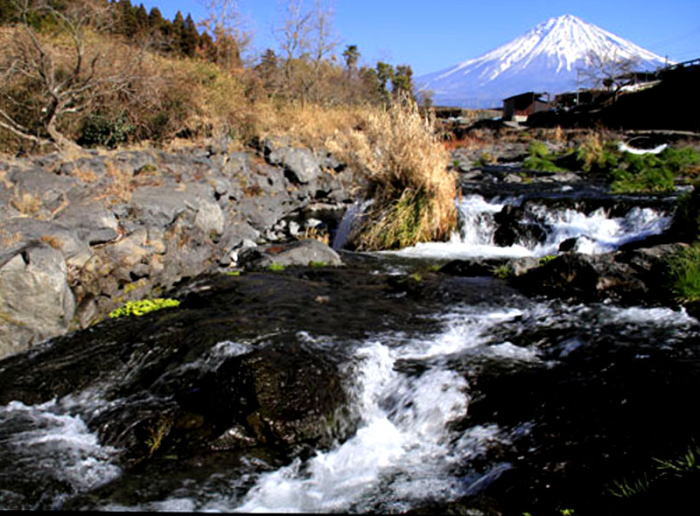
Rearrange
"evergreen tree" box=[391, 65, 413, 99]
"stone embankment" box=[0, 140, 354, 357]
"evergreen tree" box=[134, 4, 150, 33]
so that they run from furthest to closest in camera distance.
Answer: "evergreen tree" box=[391, 65, 413, 99]
"evergreen tree" box=[134, 4, 150, 33]
"stone embankment" box=[0, 140, 354, 357]

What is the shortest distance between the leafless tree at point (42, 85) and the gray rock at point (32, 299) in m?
6.64

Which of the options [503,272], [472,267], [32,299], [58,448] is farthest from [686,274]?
[32,299]

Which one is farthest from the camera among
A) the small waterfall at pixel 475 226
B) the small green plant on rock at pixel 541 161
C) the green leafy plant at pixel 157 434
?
the small green plant on rock at pixel 541 161

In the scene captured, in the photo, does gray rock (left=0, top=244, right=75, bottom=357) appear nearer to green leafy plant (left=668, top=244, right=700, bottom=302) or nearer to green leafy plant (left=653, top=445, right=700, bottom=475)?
green leafy plant (left=653, top=445, right=700, bottom=475)

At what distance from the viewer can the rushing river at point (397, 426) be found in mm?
3236

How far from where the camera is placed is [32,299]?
620cm

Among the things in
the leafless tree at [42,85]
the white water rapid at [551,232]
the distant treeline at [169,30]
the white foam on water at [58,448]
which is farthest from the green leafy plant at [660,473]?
the distant treeline at [169,30]

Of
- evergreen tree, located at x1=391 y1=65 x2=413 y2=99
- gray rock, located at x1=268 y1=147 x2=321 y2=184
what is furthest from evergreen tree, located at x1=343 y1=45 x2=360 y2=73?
gray rock, located at x1=268 y1=147 x2=321 y2=184

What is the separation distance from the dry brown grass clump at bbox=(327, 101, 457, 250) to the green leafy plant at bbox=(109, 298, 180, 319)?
4.99 meters

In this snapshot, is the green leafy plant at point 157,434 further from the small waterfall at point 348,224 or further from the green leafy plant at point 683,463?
the small waterfall at point 348,224

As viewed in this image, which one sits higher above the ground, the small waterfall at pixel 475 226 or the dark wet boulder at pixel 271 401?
the small waterfall at pixel 475 226

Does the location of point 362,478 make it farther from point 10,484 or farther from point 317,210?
point 317,210

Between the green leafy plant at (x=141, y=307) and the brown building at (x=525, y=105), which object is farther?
the brown building at (x=525, y=105)

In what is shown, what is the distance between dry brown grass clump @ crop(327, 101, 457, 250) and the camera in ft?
35.4
